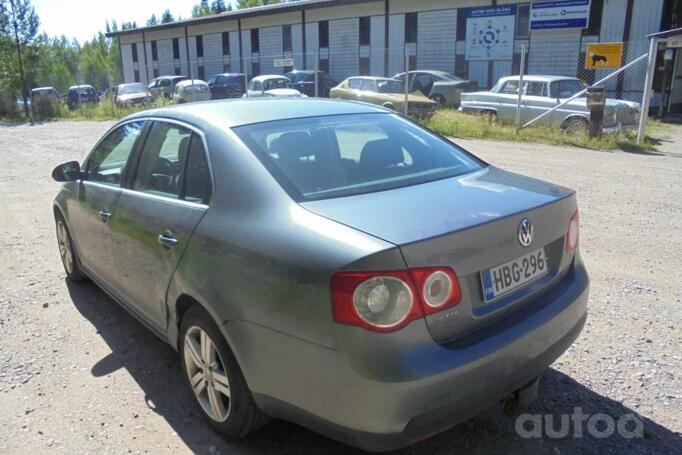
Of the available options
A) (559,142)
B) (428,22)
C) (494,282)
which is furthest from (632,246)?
(428,22)

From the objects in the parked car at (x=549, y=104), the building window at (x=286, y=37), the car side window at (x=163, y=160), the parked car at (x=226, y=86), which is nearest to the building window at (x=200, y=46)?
the building window at (x=286, y=37)

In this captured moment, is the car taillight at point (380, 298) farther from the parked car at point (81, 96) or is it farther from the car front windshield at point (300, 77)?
the parked car at point (81, 96)

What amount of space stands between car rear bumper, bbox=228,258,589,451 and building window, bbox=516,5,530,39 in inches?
1039

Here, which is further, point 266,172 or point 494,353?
point 266,172

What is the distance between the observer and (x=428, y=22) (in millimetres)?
29344

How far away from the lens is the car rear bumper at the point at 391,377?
6.86 feet

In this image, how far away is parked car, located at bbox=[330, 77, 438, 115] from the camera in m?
17.3

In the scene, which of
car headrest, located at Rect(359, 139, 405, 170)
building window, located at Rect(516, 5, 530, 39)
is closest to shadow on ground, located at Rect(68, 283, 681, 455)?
car headrest, located at Rect(359, 139, 405, 170)

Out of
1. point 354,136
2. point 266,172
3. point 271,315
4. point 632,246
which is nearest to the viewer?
point 271,315

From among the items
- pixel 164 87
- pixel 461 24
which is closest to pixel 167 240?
pixel 461 24

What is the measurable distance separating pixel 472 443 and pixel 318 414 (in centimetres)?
95

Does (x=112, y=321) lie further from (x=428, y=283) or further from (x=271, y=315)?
(x=428, y=283)

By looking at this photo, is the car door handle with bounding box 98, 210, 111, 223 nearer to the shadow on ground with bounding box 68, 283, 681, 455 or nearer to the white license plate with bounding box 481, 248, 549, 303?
the shadow on ground with bounding box 68, 283, 681, 455

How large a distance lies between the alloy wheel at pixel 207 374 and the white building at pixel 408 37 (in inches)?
741
